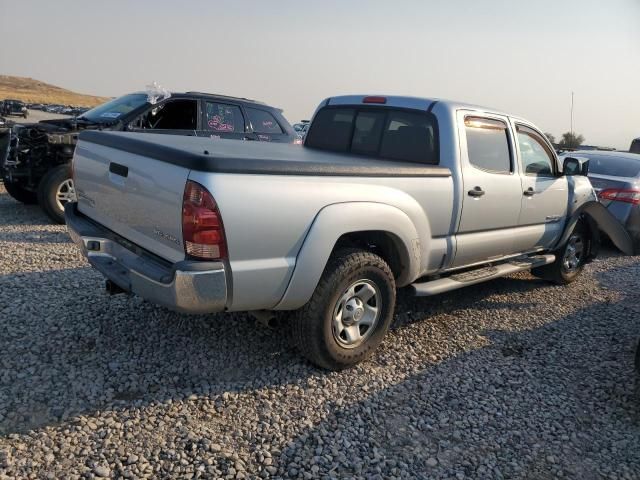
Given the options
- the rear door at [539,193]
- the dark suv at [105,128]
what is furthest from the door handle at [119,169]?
the dark suv at [105,128]

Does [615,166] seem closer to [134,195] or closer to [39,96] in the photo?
[134,195]

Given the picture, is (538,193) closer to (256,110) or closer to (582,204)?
(582,204)

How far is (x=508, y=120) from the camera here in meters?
4.99

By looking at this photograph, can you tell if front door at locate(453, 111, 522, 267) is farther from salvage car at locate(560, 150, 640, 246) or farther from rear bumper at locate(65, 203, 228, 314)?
salvage car at locate(560, 150, 640, 246)

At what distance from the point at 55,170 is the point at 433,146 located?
5.38 m

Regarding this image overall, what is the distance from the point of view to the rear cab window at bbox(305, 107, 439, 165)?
4363 mm

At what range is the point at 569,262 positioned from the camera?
6.19 meters

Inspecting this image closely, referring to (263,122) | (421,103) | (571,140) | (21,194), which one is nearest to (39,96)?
(571,140)

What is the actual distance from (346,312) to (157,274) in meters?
1.34

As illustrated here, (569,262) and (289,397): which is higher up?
(569,262)

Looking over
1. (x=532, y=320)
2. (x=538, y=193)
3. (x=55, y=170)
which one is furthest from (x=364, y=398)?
(x=55, y=170)

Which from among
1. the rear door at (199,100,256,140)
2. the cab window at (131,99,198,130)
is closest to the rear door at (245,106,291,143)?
the rear door at (199,100,256,140)

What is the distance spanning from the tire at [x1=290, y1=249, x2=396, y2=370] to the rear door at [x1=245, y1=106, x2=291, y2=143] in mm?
5257

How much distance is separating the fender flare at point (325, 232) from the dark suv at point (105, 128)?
4.72 meters
